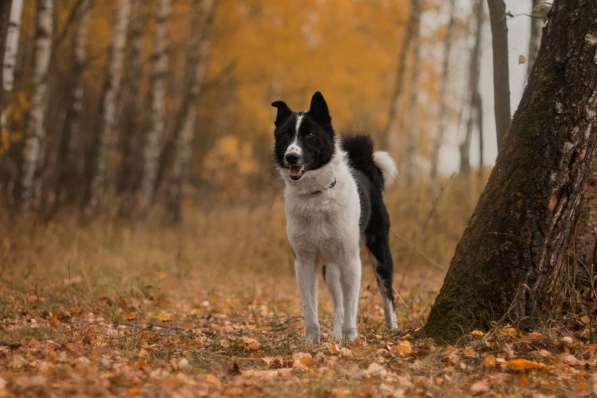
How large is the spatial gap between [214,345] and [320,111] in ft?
6.28

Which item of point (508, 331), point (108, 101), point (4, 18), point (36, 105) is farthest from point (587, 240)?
point (108, 101)

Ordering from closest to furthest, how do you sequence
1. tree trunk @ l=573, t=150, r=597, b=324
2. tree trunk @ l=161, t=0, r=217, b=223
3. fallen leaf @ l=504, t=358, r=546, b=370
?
1. fallen leaf @ l=504, t=358, r=546, b=370
2. tree trunk @ l=573, t=150, r=597, b=324
3. tree trunk @ l=161, t=0, r=217, b=223

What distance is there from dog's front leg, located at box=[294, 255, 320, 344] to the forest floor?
0.45ft

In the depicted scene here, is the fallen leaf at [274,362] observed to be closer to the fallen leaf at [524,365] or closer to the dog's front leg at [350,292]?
the dog's front leg at [350,292]

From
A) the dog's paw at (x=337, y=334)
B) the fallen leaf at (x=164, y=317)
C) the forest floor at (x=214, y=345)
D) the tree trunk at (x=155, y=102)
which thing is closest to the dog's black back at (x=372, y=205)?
the forest floor at (x=214, y=345)

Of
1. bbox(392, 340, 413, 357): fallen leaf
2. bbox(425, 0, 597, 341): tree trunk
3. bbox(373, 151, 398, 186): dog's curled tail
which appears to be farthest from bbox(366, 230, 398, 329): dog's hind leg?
bbox(392, 340, 413, 357): fallen leaf

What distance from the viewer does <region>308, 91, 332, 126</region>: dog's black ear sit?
5391mm

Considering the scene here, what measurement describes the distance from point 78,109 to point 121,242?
398cm

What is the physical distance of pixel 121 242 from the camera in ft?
37.4

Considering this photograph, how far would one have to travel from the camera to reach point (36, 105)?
10.9 meters

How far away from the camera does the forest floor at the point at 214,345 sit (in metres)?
3.73

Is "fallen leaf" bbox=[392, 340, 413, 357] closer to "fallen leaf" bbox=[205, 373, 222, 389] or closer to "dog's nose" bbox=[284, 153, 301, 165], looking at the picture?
"fallen leaf" bbox=[205, 373, 222, 389]

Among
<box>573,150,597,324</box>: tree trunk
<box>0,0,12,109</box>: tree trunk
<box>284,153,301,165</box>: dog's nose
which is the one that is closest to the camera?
<box>573,150,597,324</box>: tree trunk

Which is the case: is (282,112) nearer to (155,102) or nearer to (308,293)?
(308,293)
